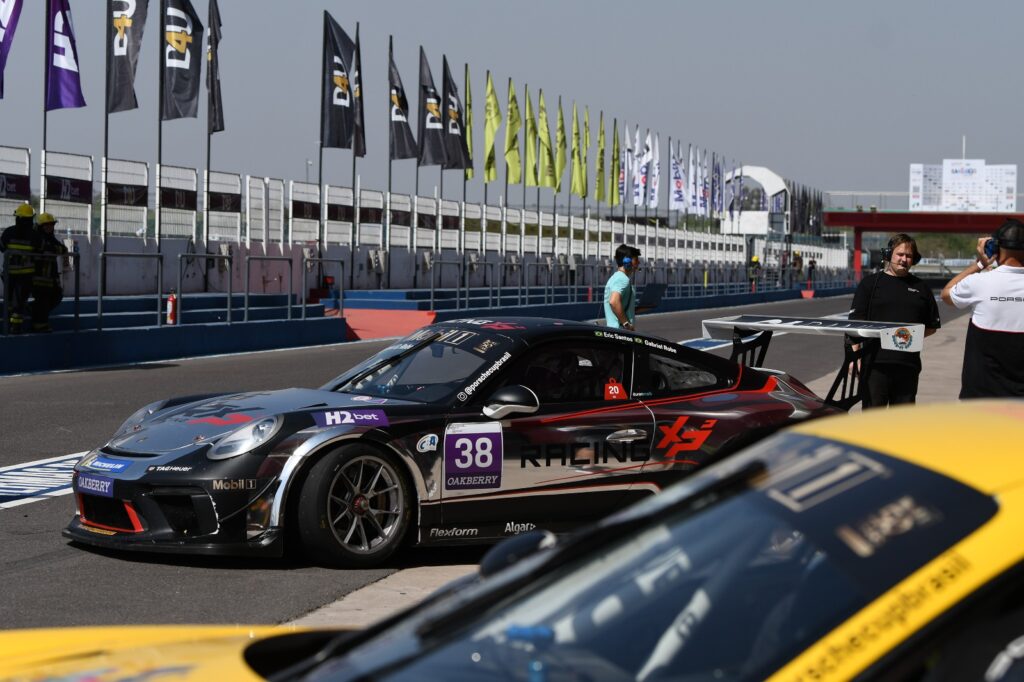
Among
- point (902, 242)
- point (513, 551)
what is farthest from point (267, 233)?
point (513, 551)

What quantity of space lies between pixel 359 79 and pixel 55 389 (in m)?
21.3

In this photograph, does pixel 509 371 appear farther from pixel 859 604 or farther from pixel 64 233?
pixel 64 233

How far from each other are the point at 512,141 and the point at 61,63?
2402cm

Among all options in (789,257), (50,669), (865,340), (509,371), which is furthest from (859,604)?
(789,257)

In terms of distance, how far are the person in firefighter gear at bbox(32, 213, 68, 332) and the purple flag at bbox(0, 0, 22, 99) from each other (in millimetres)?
5507

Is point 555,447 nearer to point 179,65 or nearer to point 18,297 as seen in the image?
point 18,297

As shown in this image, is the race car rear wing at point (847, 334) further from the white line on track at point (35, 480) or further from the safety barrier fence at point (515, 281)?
the safety barrier fence at point (515, 281)

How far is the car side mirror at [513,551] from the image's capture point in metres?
2.79

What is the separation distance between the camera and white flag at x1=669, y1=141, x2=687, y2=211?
221 feet

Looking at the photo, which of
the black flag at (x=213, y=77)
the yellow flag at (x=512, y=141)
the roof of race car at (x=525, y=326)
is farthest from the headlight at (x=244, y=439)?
the yellow flag at (x=512, y=141)

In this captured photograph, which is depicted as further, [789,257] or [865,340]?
[789,257]

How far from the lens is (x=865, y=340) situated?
28.7ft

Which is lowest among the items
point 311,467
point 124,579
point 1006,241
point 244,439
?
point 124,579

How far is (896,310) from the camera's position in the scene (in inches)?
352
